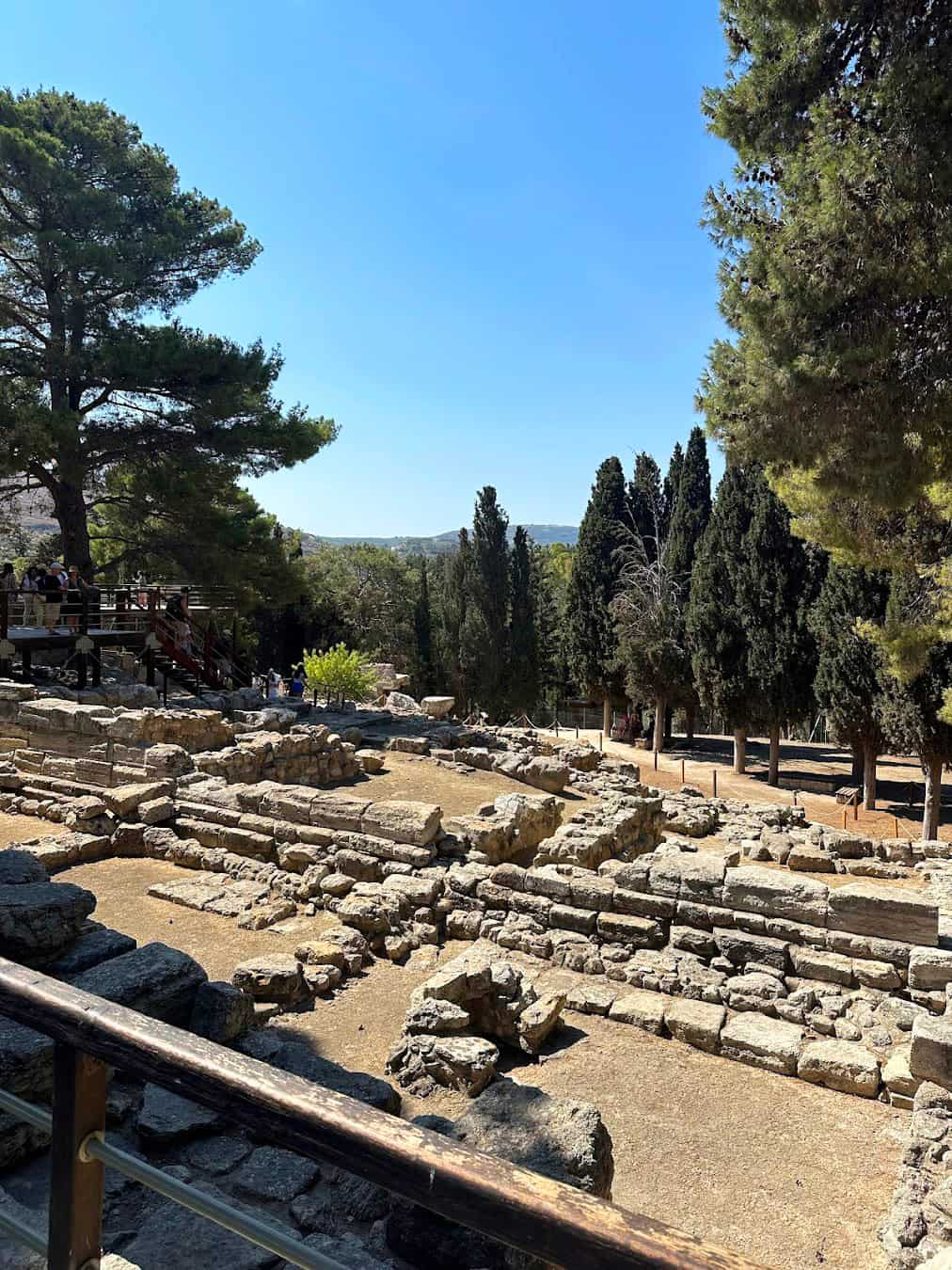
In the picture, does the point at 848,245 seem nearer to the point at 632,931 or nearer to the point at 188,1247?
the point at 632,931

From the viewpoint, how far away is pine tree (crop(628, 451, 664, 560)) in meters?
33.0

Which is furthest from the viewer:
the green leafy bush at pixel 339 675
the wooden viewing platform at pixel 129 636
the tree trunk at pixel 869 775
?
the green leafy bush at pixel 339 675

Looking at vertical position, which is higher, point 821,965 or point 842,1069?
point 821,965

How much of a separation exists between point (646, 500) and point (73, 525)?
834 inches

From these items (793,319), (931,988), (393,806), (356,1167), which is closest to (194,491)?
(393,806)

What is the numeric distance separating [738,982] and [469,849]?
3529 mm

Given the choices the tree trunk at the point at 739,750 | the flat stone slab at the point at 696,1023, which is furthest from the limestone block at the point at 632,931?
the tree trunk at the point at 739,750

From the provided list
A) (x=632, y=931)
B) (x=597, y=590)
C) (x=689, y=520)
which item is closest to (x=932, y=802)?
(x=632, y=931)

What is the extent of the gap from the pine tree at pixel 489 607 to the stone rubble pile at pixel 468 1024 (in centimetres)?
2462

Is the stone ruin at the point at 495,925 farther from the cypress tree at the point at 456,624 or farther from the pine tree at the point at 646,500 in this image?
the pine tree at the point at 646,500

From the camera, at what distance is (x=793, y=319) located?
7355 mm

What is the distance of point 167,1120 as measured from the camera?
393cm

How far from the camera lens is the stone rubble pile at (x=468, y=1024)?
5496 mm

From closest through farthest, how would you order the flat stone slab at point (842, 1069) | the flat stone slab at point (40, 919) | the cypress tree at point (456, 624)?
1. the flat stone slab at point (40, 919)
2. the flat stone slab at point (842, 1069)
3. the cypress tree at point (456, 624)
